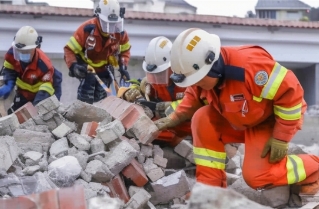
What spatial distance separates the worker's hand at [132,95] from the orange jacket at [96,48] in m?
1.57

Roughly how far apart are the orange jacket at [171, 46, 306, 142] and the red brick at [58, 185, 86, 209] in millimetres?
1648

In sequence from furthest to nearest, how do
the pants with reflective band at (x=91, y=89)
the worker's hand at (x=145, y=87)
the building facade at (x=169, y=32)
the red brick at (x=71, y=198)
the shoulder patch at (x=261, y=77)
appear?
the building facade at (x=169, y=32) < the pants with reflective band at (x=91, y=89) < the worker's hand at (x=145, y=87) < the shoulder patch at (x=261, y=77) < the red brick at (x=71, y=198)

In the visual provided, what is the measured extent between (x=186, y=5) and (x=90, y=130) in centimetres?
3195

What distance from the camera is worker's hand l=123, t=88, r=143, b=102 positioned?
18.4 ft

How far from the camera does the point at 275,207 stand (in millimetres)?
4332

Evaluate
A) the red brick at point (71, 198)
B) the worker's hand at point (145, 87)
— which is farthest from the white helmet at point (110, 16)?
the red brick at point (71, 198)

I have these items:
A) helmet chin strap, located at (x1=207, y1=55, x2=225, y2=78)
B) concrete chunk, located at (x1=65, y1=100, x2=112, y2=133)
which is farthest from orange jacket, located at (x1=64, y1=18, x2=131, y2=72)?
helmet chin strap, located at (x1=207, y1=55, x2=225, y2=78)

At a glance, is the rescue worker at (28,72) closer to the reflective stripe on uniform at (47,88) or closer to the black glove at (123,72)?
the reflective stripe on uniform at (47,88)

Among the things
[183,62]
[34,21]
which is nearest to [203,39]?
[183,62]

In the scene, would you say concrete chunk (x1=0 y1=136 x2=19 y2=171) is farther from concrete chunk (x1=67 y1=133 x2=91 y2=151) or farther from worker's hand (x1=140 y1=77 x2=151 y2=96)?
worker's hand (x1=140 y1=77 x2=151 y2=96)

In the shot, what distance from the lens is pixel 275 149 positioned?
399 centimetres

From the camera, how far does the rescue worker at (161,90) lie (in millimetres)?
5250

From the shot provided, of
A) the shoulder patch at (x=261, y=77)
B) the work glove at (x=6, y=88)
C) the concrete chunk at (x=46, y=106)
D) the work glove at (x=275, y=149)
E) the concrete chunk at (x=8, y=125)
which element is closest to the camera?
the shoulder patch at (x=261, y=77)

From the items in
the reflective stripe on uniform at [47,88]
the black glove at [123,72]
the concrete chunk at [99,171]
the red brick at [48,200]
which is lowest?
the black glove at [123,72]
